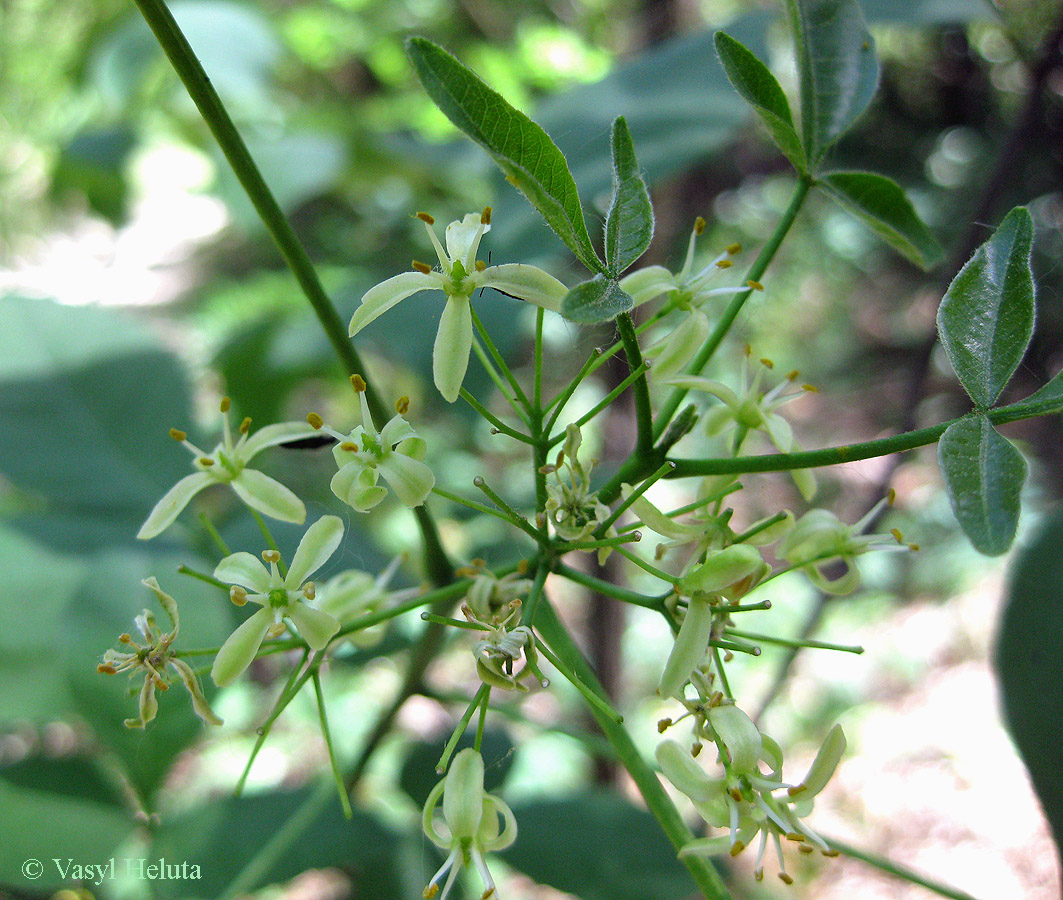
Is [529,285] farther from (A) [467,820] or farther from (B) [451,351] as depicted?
(A) [467,820]

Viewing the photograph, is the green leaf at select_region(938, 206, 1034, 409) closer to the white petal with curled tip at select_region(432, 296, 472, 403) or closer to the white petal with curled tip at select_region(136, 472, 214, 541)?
the white petal with curled tip at select_region(432, 296, 472, 403)

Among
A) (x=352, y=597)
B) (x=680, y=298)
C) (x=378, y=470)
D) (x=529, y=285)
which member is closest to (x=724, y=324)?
(x=680, y=298)

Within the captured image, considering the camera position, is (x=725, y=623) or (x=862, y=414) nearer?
(x=725, y=623)

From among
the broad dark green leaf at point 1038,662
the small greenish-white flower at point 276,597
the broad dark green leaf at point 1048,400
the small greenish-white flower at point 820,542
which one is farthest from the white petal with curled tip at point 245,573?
the broad dark green leaf at point 1038,662

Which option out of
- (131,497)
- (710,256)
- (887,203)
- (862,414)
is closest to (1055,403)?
(887,203)

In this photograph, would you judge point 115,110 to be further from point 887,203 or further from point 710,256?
point 887,203

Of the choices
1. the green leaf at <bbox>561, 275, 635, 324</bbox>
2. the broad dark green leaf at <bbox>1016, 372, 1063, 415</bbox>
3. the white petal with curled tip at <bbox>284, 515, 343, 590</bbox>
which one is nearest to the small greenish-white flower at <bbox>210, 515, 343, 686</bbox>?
the white petal with curled tip at <bbox>284, 515, 343, 590</bbox>
